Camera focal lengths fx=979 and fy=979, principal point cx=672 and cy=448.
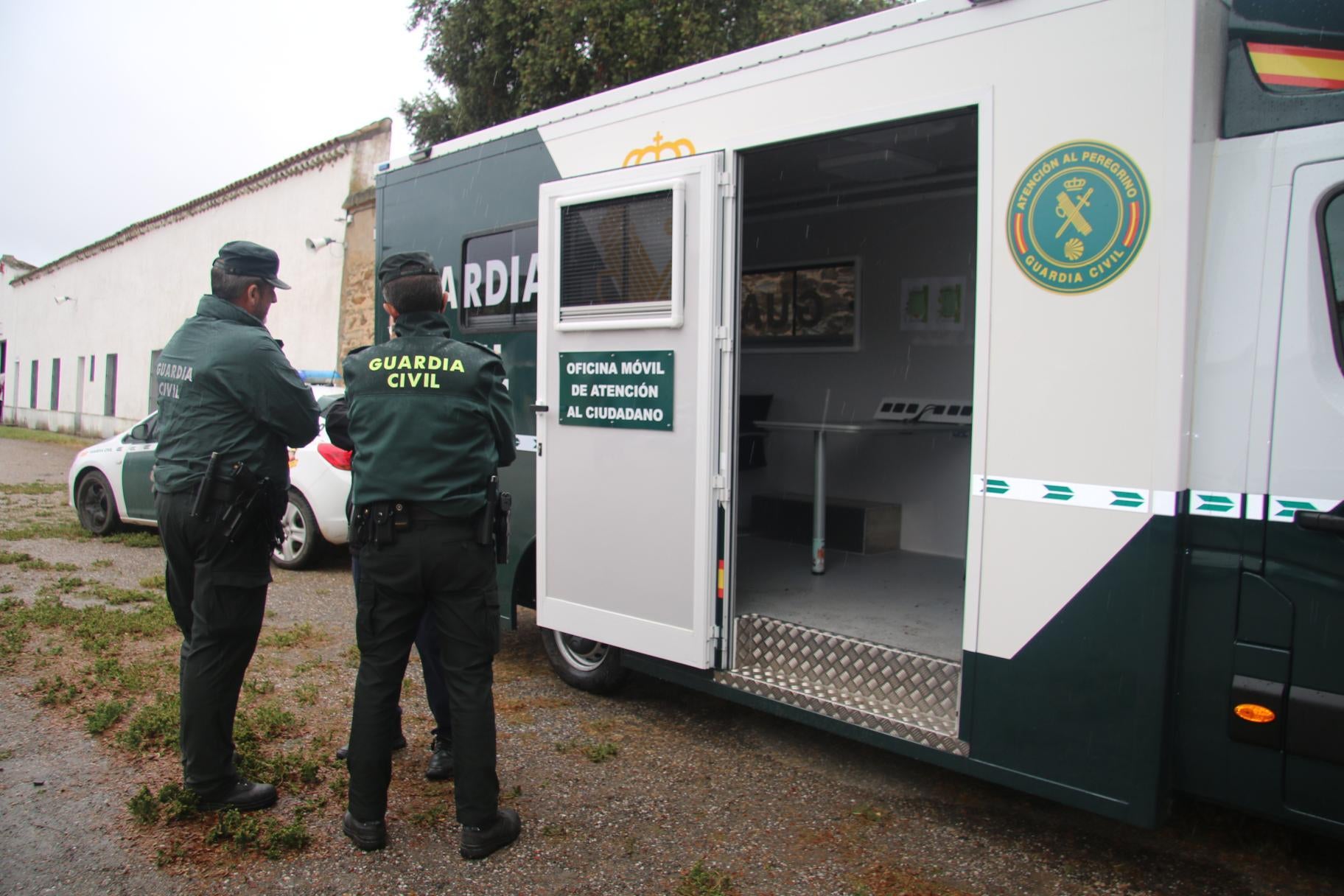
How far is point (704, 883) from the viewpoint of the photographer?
119 inches

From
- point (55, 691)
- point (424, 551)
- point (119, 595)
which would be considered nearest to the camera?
point (424, 551)

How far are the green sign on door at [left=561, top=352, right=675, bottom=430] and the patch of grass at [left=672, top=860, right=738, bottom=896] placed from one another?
1.69 metres

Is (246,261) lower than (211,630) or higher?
higher

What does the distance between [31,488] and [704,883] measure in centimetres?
1264

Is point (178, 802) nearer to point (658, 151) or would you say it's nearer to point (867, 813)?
point (867, 813)

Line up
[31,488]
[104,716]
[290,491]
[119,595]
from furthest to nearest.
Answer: [31,488] < [290,491] < [119,595] < [104,716]

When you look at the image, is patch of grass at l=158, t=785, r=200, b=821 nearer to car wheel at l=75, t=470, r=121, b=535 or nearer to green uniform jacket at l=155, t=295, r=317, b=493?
green uniform jacket at l=155, t=295, r=317, b=493

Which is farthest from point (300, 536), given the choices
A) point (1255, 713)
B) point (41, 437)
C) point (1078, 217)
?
point (41, 437)

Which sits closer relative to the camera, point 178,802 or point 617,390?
point 178,802

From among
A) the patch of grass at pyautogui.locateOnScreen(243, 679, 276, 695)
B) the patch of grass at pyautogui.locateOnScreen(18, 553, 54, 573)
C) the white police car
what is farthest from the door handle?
the patch of grass at pyautogui.locateOnScreen(18, 553, 54, 573)

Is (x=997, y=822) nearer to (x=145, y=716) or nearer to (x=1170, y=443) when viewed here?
(x=1170, y=443)

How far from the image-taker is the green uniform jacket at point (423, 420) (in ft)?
10.3

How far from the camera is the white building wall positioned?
14680mm

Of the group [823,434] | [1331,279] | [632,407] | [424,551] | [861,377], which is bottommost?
[424,551]
